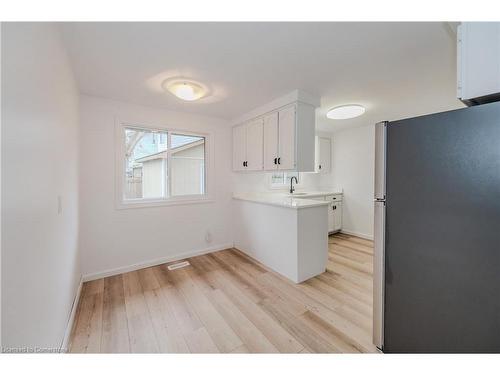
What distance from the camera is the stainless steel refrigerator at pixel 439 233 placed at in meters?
0.91

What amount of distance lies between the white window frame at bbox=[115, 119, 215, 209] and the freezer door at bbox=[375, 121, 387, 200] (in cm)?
256

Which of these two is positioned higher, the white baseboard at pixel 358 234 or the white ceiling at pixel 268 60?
the white ceiling at pixel 268 60

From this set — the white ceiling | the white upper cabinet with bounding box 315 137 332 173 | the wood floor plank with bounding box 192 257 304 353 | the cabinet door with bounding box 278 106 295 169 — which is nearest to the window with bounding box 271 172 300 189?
the white upper cabinet with bounding box 315 137 332 173

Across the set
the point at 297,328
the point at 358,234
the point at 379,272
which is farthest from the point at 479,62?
the point at 358,234

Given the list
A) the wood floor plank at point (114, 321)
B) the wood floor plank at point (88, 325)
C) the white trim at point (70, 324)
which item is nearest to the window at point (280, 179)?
the wood floor plank at point (114, 321)

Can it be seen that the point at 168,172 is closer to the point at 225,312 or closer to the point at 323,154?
the point at 225,312

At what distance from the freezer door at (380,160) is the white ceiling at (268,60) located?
73 cm

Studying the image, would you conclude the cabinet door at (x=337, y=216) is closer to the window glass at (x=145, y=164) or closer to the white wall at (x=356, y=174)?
the white wall at (x=356, y=174)

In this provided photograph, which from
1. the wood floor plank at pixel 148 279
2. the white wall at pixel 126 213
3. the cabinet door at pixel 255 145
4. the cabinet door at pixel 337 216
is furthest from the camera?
the cabinet door at pixel 337 216

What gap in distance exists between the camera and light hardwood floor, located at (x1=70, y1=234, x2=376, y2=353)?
1522 millimetres

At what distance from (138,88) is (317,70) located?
1.96 m

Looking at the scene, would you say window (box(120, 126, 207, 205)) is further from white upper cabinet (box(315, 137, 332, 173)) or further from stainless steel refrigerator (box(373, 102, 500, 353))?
stainless steel refrigerator (box(373, 102, 500, 353))
